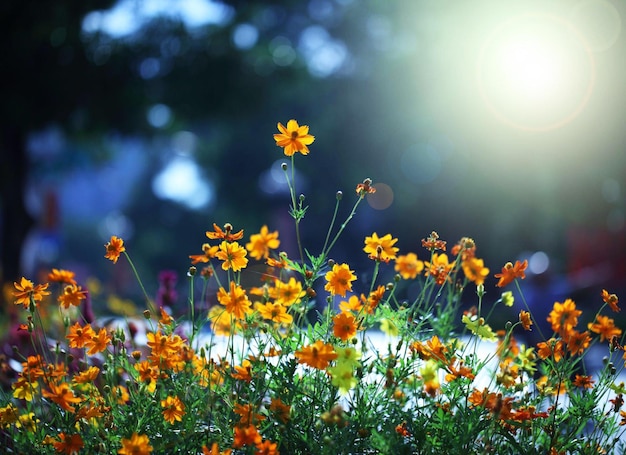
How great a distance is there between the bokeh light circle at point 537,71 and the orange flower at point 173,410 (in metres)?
12.1

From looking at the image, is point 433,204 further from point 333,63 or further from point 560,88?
point 560,88

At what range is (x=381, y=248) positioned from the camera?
2227 mm

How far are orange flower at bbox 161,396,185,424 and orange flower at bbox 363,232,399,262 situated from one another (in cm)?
66

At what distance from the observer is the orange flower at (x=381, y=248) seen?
222 centimetres

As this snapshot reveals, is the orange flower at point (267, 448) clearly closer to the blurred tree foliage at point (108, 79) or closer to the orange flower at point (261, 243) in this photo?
the orange flower at point (261, 243)

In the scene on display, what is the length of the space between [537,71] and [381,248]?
512 inches

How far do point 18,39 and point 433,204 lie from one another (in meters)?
14.7

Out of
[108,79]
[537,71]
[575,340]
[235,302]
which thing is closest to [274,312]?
[235,302]

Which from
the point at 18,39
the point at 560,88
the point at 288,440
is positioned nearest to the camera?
the point at 288,440

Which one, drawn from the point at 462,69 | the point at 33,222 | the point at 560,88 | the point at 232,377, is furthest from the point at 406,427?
the point at 462,69

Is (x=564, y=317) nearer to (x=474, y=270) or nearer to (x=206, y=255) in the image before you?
(x=474, y=270)

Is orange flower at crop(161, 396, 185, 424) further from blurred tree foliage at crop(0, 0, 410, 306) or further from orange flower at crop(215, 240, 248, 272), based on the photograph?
blurred tree foliage at crop(0, 0, 410, 306)

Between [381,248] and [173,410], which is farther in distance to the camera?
[381,248]

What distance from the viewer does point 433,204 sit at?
22375 millimetres
